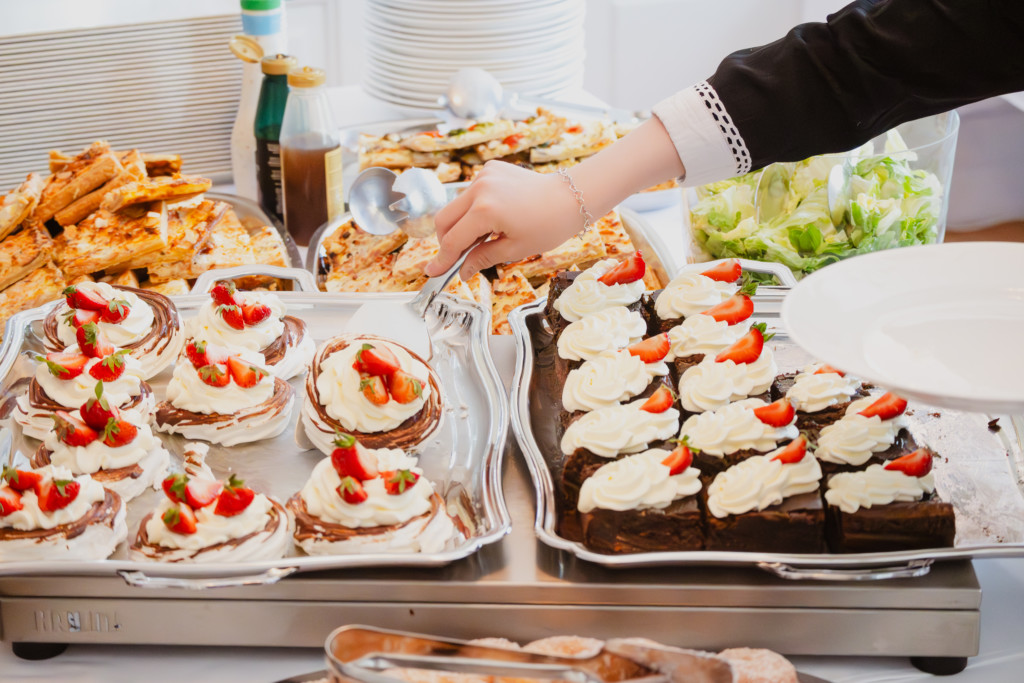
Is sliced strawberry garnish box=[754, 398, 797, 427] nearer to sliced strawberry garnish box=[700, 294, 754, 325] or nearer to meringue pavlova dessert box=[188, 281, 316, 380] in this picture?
sliced strawberry garnish box=[700, 294, 754, 325]

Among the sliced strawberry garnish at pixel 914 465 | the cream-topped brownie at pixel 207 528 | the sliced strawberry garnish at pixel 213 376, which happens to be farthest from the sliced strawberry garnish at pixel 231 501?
the sliced strawberry garnish at pixel 914 465

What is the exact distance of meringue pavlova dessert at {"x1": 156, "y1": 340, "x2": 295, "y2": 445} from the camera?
186 cm

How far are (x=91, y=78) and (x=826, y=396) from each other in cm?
258

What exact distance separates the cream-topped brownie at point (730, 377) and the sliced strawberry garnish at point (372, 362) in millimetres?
563

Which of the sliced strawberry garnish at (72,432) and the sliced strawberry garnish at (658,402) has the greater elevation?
the sliced strawberry garnish at (658,402)

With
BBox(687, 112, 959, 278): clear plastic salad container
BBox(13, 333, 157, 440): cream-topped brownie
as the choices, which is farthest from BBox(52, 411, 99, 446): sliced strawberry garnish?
BBox(687, 112, 959, 278): clear plastic salad container

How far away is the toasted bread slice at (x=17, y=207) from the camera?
2537 millimetres

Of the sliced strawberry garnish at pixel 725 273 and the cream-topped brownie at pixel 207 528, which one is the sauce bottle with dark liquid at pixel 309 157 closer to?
the sliced strawberry garnish at pixel 725 273

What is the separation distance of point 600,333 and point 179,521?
905 mm

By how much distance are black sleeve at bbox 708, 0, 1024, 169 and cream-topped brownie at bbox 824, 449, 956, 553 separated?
2.31 feet

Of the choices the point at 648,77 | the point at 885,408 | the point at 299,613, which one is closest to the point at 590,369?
the point at 885,408

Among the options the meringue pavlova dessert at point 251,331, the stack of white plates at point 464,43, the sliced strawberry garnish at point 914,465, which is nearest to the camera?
the sliced strawberry garnish at point 914,465

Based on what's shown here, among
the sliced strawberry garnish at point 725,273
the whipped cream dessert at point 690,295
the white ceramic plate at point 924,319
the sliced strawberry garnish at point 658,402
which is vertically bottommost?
the sliced strawberry garnish at point 658,402

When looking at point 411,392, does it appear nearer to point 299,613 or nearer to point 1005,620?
point 299,613
